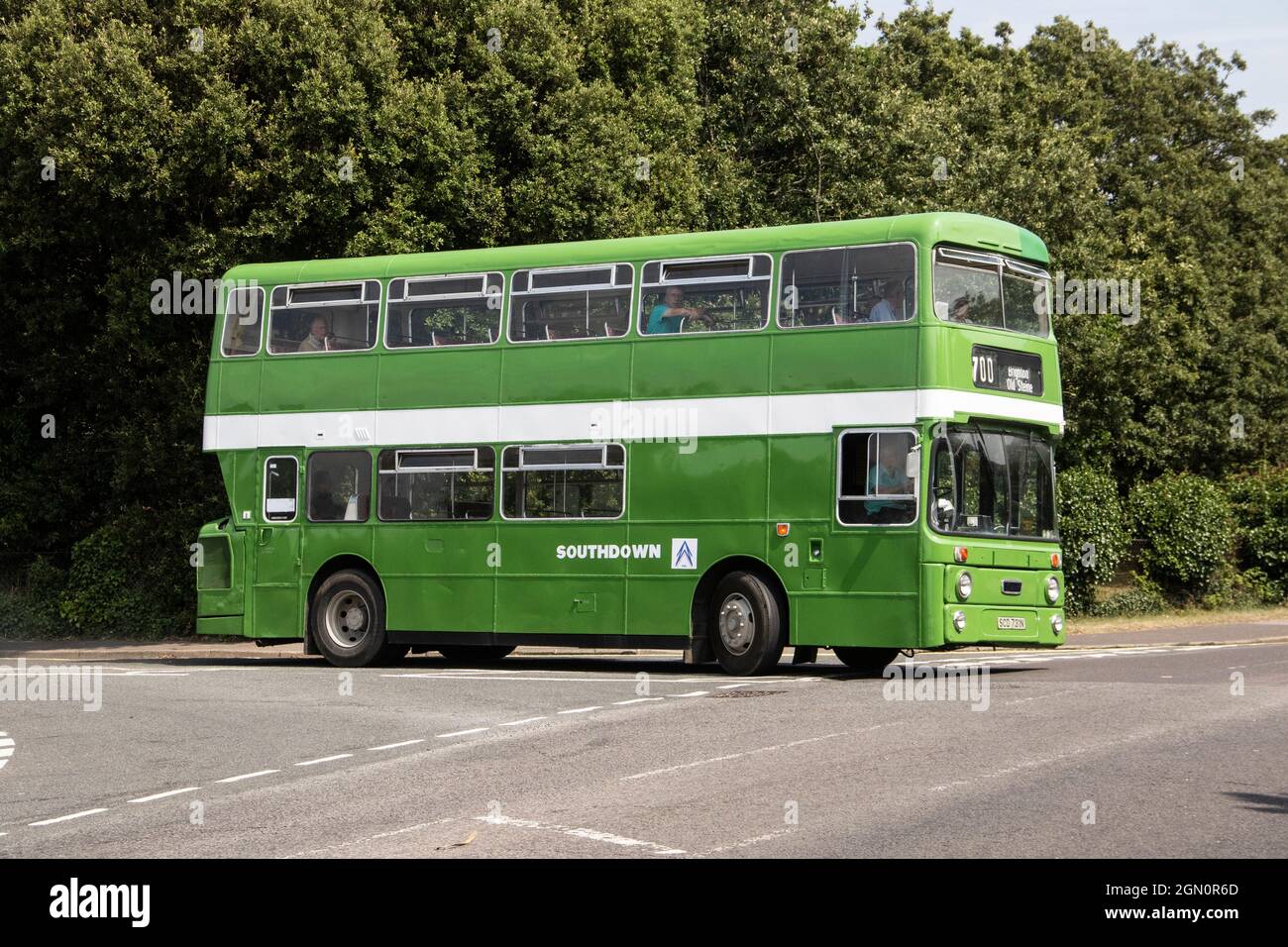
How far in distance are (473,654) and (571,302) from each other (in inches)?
258

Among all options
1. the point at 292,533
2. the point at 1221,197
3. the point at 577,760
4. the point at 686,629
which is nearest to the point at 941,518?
the point at 686,629

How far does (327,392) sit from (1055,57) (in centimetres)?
3637

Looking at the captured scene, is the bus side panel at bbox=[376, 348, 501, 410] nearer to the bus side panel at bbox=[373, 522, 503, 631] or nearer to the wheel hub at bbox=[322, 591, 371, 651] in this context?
the bus side panel at bbox=[373, 522, 503, 631]

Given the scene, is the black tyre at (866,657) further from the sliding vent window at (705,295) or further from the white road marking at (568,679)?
the sliding vent window at (705,295)

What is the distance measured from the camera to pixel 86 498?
34000 mm

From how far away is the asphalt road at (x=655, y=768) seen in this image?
948cm

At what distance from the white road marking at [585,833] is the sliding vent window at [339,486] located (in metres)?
12.3

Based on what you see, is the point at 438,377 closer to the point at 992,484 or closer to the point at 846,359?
the point at 846,359

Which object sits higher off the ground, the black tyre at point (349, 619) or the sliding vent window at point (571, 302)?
the sliding vent window at point (571, 302)

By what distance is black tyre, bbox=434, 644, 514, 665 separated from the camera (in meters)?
24.3

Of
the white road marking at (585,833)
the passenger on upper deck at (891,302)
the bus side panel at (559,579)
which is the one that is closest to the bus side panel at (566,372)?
the bus side panel at (559,579)

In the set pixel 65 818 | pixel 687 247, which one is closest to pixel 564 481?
pixel 687 247

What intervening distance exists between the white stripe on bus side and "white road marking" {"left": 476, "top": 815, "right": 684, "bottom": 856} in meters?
9.33

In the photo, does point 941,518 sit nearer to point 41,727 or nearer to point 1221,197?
point 41,727
